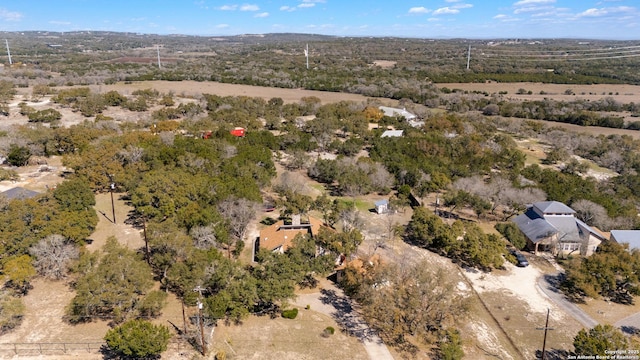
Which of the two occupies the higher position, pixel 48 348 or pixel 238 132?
pixel 238 132

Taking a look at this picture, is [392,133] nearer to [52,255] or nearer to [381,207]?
[381,207]

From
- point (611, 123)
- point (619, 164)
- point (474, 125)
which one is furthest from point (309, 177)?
point (611, 123)

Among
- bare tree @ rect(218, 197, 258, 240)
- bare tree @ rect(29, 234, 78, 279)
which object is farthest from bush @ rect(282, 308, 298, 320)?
bare tree @ rect(29, 234, 78, 279)

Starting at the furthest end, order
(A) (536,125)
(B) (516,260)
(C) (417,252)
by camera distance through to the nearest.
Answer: (A) (536,125) → (C) (417,252) → (B) (516,260)

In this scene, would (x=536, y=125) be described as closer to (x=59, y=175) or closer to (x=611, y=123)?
(x=611, y=123)

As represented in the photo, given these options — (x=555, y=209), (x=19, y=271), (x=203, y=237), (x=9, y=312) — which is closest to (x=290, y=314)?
(x=203, y=237)

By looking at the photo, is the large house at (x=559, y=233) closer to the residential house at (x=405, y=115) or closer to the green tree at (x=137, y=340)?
the green tree at (x=137, y=340)
